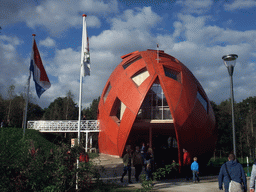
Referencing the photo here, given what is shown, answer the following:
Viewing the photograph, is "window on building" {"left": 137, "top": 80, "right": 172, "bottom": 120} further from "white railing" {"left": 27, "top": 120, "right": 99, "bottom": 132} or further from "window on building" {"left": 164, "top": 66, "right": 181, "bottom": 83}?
"white railing" {"left": 27, "top": 120, "right": 99, "bottom": 132}

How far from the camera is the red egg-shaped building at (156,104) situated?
17938mm

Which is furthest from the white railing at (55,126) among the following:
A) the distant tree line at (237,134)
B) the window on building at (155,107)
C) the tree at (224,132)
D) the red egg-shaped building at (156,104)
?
the tree at (224,132)

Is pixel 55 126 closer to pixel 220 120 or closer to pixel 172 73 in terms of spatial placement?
pixel 172 73

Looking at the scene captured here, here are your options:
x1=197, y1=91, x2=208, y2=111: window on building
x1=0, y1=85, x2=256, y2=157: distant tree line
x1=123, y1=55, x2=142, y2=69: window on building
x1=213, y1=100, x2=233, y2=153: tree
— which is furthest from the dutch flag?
x1=213, y1=100, x2=233, y2=153: tree

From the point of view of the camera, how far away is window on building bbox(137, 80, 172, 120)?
20.4 m

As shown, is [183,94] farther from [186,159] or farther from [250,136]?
[250,136]

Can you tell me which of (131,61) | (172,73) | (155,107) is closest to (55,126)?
(131,61)

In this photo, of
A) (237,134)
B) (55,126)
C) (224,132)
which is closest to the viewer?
(55,126)

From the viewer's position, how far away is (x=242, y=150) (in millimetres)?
38969

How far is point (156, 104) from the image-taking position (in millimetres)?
21141

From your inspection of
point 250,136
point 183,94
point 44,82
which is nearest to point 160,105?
point 183,94

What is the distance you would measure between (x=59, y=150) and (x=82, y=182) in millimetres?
1137

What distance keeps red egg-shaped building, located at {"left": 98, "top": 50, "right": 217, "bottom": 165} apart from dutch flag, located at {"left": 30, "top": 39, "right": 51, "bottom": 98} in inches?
290

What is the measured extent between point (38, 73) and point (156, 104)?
11.4 m
